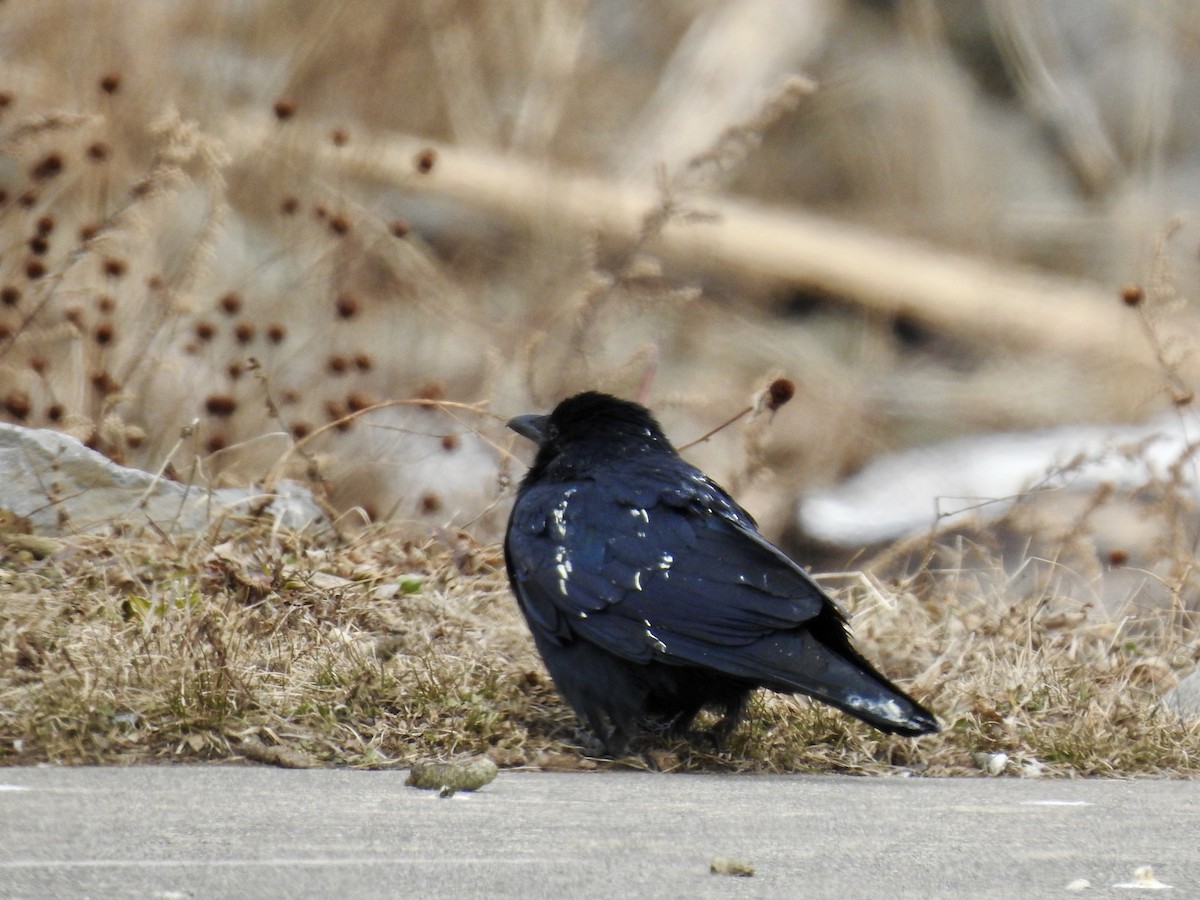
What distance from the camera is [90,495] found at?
17.1 feet

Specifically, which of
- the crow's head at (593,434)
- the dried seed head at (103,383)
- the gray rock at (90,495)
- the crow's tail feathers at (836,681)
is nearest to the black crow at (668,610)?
the crow's tail feathers at (836,681)

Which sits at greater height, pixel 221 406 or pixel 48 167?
pixel 48 167

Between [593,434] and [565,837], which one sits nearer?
[565,837]

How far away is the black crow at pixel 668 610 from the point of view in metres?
3.82

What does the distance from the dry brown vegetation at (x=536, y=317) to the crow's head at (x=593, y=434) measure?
0.45m

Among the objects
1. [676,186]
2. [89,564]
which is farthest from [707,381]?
[89,564]

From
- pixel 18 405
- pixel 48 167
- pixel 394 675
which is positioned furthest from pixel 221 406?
pixel 394 675

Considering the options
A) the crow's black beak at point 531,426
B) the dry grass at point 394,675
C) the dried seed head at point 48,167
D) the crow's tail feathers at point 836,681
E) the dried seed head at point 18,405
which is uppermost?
the dried seed head at point 48,167

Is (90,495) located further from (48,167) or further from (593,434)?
(593,434)

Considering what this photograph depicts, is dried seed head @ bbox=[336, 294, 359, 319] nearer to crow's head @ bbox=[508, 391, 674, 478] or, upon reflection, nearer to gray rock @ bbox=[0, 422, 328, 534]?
gray rock @ bbox=[0, 422, 328, 534]

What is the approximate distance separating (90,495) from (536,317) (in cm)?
349

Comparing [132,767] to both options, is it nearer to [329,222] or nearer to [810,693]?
[810,693]

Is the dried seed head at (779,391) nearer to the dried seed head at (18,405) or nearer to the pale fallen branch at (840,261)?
the dried seed head at (18,405)

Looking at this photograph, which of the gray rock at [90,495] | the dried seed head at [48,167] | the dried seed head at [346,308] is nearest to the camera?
the gray rock at [90,495]
